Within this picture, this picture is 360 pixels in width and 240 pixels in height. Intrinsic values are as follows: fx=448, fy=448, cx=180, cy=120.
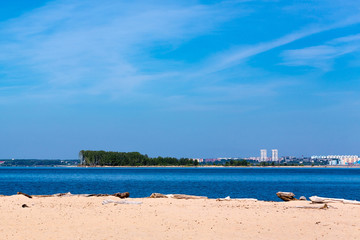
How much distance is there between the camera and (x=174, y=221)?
2083cm

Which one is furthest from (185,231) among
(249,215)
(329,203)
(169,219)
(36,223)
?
(329,203)

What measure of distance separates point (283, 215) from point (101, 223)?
9292 mm

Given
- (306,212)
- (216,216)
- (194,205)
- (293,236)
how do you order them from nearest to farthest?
(293,236) < (216,216) < (306,212) < (194,205)

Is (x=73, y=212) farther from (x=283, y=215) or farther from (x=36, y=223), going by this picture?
(x=283, y=215)

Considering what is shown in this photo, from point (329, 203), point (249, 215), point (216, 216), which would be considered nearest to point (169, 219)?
point (216, 216)

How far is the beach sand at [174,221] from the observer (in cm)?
1777

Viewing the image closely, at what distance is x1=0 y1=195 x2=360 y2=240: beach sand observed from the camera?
1777cm

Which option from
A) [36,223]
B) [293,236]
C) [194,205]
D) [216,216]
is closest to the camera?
[293,236]

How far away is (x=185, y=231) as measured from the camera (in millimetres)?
18391

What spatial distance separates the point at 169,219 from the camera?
2145 cm

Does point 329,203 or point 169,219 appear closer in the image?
point 169,219

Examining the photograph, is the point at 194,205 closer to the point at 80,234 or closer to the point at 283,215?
the point at 283,215

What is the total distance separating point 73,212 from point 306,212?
12.5 metres

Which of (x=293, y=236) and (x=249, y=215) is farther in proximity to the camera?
(x=249, y=215)
